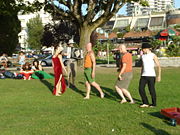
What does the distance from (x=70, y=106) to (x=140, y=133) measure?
3121 mm

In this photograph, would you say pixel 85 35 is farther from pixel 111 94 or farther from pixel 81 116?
pixel 81 116

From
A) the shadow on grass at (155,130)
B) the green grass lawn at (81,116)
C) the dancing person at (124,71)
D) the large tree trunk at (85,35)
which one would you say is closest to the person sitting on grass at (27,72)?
the green grass lawn at (81,116)

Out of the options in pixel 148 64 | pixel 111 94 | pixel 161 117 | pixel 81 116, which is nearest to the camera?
pixel 161 117

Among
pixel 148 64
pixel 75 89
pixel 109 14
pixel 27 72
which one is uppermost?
pixel 109 14

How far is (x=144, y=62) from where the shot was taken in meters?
7.58

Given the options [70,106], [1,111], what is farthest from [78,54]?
[1,111]

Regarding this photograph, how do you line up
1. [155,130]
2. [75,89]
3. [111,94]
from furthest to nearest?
[75,89] < [111,94] < [155,130]

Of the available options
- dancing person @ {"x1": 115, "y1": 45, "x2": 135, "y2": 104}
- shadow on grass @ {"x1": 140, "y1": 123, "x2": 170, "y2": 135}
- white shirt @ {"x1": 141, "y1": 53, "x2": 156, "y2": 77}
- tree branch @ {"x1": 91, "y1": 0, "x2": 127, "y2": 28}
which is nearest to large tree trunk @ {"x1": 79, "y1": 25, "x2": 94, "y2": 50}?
tree branch @ {"x1": 91, "y1": 0, "x2": 127, "y2": 28}

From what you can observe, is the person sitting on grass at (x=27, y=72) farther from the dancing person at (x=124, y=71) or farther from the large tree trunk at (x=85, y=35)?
the dancing person at (x=124, y=71)

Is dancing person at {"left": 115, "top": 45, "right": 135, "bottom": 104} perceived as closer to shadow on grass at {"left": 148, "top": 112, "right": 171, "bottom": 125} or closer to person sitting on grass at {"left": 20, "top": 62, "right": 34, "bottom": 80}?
shadow on grass at {"left": 148, "top": 112, "right": 171, "bottom": 125}

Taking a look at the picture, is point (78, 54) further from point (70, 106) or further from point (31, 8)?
point (31, 8)

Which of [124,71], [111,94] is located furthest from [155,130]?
[111,94]

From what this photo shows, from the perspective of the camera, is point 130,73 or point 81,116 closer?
point 81,116

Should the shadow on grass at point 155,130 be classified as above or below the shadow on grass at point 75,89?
above
